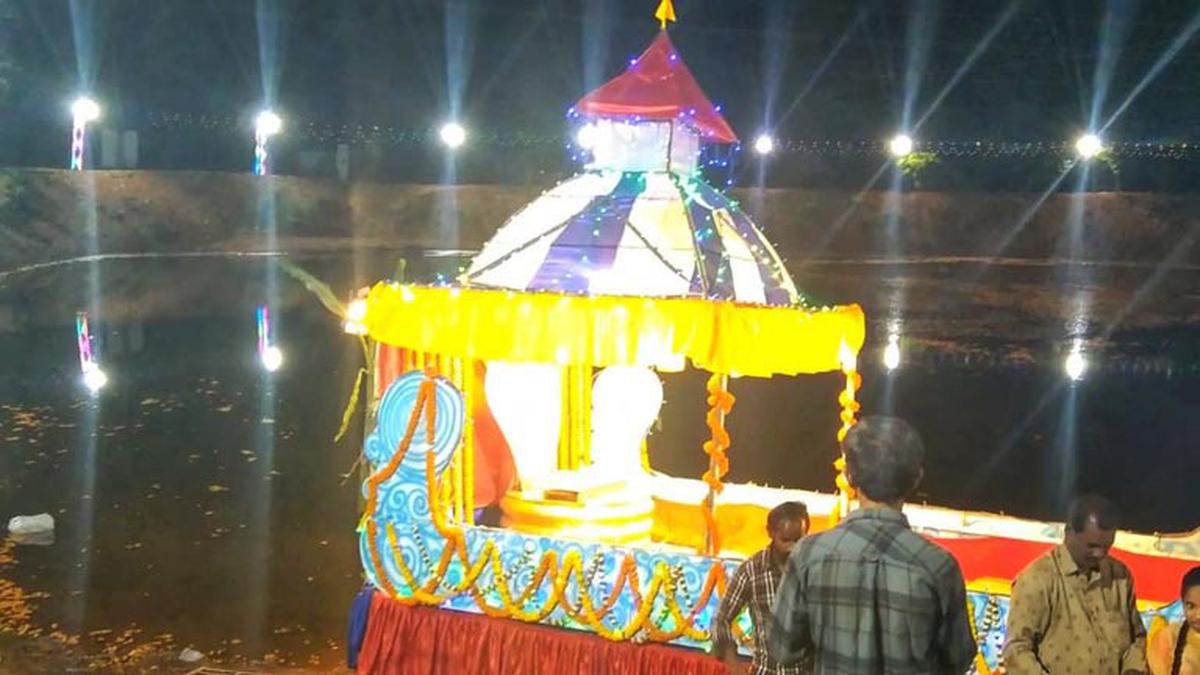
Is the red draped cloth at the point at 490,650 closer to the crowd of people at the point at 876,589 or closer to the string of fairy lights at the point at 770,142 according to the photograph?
the crowd of people at the point at 876,589

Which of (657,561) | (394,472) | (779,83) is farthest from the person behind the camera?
(779,83)

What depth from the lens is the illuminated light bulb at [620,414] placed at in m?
7.71

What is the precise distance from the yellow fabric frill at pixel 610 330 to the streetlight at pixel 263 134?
109 ft

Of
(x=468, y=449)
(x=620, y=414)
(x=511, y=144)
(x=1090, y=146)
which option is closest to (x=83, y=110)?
(x=511, y=144)

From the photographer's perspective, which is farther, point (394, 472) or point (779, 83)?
point (779, 83)

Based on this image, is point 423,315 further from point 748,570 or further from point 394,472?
point 748,570


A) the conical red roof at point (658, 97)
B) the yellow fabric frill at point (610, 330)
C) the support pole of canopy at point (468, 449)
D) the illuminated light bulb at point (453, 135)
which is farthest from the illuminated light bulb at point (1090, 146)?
the support pole of canopy at point (468, 449)

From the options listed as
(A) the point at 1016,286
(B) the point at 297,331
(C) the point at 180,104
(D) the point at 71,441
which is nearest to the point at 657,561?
(D) the point at 71,441

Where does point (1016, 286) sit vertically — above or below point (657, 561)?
above

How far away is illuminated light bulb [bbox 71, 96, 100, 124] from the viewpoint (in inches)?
1387

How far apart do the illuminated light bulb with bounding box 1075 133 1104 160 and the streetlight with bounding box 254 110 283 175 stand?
2363cm

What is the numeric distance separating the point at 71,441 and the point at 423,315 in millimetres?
9058

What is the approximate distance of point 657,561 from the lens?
6074mm

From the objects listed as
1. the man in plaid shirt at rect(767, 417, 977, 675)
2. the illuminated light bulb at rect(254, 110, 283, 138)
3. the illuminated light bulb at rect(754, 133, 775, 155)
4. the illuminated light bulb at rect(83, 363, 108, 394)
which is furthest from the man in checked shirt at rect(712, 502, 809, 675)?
the illuminated light bulb at rect(254, 110, 283, 138)
